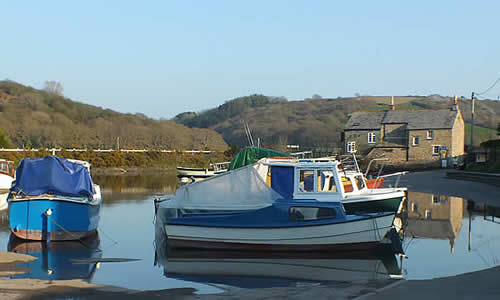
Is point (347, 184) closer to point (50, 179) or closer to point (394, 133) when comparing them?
point (50, 179)

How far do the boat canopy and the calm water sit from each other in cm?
144

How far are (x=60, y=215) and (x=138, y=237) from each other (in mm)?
2563

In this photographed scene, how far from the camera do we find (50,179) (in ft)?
59.2

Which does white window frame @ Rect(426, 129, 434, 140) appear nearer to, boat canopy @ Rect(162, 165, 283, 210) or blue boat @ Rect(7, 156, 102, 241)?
boat canopy @ Rect(162, 165, 283, 210)

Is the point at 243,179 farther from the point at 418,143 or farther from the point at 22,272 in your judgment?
the point at 418,143

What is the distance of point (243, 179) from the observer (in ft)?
55.5

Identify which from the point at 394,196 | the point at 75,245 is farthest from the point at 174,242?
the point at 394,196

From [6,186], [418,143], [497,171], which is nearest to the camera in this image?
[6,186]

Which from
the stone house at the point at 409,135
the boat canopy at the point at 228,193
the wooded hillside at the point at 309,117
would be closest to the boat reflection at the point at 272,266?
the boat canopy at the point at 228,193

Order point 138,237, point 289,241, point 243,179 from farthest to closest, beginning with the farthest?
point 138,237 → point 243,179 → point 289,241

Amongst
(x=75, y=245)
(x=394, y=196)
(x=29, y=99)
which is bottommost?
(x=75, y=245)

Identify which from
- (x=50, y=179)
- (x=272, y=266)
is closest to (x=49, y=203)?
(x=50, y=179)

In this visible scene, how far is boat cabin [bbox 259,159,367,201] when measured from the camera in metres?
17.1

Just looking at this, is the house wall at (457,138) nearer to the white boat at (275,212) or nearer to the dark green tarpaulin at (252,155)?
the dark green tarpaulin at (252,155)
